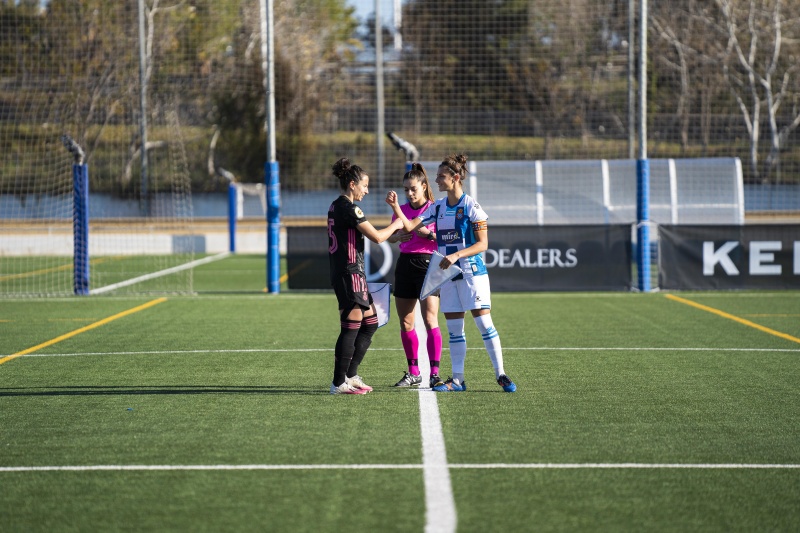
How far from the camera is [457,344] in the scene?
8.38 m

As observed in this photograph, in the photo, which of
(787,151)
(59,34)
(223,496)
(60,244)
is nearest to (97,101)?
(59,34)

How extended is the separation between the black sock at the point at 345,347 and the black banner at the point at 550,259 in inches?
371

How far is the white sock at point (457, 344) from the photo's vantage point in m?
8.38

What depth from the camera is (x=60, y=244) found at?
31.4 meters

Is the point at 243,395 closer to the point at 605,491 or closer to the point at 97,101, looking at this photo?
the point at 605,491

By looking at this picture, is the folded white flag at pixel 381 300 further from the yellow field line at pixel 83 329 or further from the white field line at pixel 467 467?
the yellow field line at pixel 83 329

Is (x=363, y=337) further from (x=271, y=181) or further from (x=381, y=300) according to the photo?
(x=271, y=181)

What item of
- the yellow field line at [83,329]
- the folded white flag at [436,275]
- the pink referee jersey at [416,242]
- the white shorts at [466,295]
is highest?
the pink referee jersey at [416,242]

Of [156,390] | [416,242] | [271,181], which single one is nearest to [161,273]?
[271,181]

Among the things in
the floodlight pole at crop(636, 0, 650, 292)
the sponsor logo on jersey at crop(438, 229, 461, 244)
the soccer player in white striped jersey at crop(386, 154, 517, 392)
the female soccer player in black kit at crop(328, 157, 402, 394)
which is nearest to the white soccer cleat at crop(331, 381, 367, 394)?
the female soccer player in black kit at crop(328, 157, 402, 394)

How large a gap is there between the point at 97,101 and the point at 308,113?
8.50 metres

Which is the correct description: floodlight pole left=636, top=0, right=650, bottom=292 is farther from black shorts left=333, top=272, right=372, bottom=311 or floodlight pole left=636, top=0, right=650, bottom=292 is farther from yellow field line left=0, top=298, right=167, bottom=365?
black shorts left=333, top=272, right=372, bottom=311

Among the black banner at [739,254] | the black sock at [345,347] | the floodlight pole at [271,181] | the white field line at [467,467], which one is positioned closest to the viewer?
the white field line at [467,467]

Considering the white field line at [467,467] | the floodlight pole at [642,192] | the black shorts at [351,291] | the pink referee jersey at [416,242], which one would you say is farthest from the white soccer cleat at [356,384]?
the floodlight pole at [642,192]
